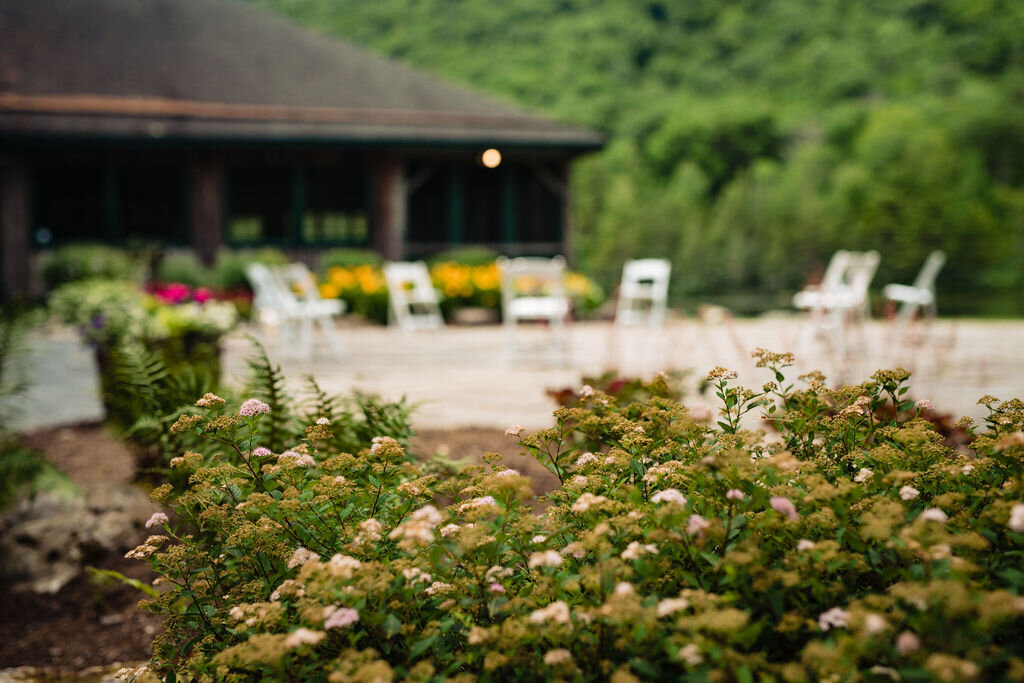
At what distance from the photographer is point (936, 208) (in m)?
45.3

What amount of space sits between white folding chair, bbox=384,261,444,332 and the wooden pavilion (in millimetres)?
3764

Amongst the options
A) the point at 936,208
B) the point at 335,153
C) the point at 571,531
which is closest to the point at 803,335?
the point at 571,531

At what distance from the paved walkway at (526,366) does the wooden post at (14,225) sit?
4.62 meters

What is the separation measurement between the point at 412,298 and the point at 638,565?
11321 mm

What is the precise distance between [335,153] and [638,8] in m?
36.1

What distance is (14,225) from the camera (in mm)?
15031

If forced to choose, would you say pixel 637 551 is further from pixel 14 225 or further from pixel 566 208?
pixel 566 208

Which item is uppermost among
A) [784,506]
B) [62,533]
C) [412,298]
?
[784,506]

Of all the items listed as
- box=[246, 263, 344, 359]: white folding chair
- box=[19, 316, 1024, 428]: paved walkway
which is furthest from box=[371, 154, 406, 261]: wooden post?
box=[246, 263, 344, 359]: white folding chair

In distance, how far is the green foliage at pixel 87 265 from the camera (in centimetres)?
1291

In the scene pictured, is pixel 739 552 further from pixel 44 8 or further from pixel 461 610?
pixel 44 8

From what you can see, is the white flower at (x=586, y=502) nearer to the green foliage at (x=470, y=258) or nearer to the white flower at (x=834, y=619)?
the white flower at (x=834, y=619)

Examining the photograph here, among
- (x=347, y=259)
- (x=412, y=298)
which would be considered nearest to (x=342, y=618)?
(x=412, y=298)

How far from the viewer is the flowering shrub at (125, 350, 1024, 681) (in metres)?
1.16
